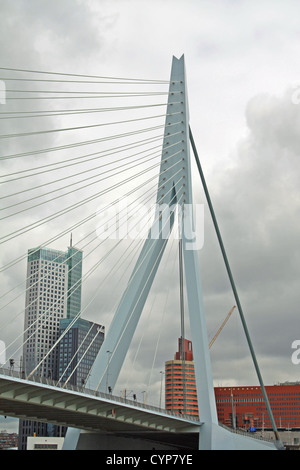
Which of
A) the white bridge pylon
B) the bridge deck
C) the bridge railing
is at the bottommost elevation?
the bridge deck

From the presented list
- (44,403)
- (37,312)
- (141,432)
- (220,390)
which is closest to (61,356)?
(37,312)

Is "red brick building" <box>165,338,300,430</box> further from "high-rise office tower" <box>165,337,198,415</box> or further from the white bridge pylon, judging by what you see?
the white bridge pylon

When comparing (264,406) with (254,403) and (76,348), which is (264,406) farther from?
(76,348)

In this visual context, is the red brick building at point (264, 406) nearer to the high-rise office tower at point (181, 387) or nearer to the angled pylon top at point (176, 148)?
the high-rise office tower at point (181, 387)

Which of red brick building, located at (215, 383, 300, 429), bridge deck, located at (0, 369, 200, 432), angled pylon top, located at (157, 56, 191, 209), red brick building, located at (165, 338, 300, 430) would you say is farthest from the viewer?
red brick building, located at (215, 383, 300, 429)

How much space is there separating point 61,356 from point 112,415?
89.9 meters

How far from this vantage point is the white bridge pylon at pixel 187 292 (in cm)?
3253

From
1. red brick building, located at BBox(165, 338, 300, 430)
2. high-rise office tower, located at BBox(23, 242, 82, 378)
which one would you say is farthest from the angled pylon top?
red brick building, located at BBox(165, 338, 300, 430)

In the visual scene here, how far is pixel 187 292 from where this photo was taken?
33.5 meters

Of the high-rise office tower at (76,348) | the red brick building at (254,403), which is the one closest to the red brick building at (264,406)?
the red brick building at (254,403)

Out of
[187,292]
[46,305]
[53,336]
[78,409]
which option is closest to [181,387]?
[53,336]

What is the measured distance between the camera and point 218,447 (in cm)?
3303

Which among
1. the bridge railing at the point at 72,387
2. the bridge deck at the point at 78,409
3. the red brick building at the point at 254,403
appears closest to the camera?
the bridge railing at the point at 72,387

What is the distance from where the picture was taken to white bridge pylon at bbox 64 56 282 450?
107 feet
